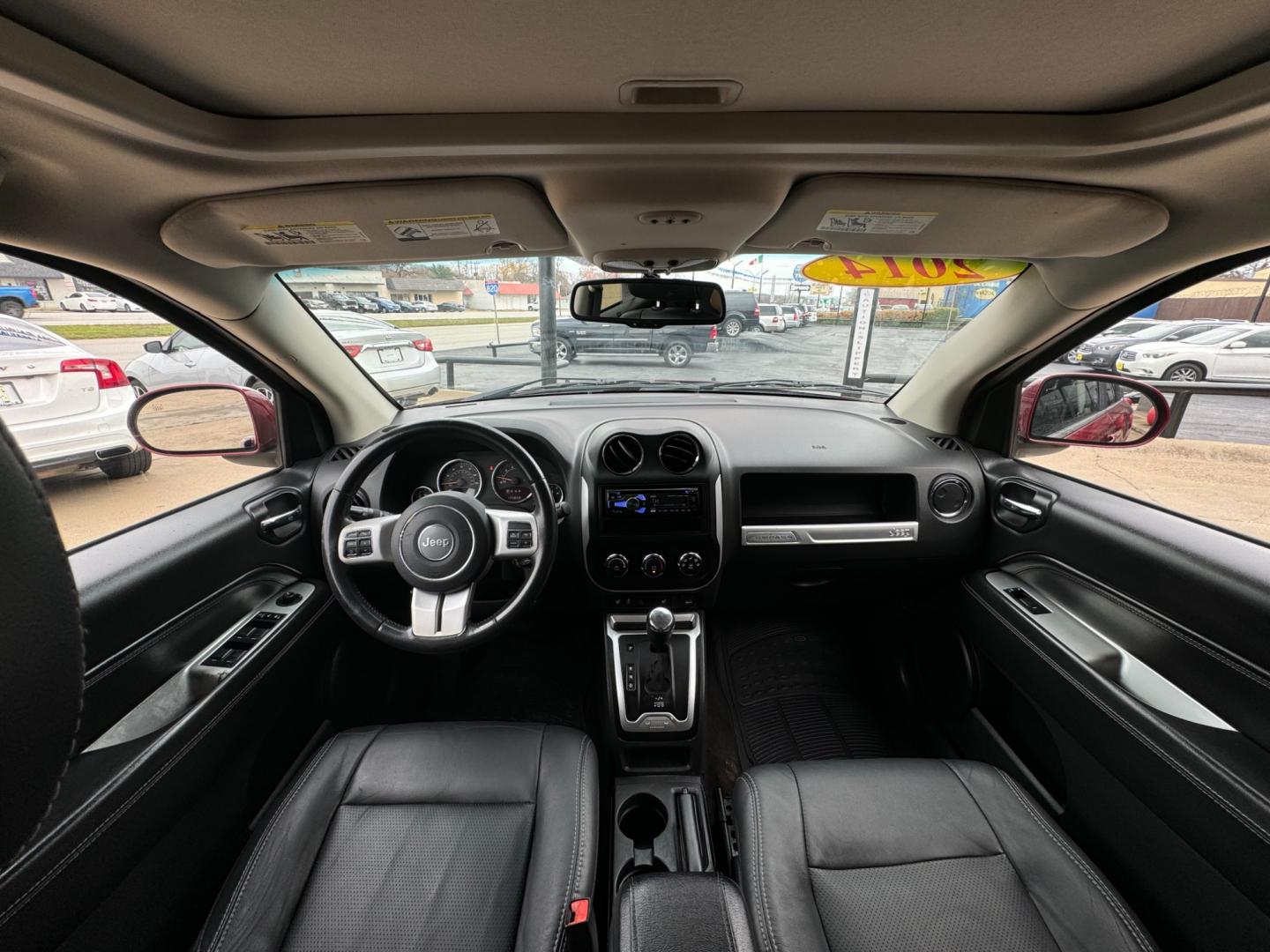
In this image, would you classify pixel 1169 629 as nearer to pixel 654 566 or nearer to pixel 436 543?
pixel 654 566

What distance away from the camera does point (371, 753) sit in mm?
1585

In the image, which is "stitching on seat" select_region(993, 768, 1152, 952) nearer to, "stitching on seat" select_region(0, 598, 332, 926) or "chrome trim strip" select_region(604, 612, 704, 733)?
"chrome trim strip" select_region(604, 612, 704, 733)

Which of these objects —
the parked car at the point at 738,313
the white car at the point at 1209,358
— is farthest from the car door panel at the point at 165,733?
the white car at the point at 1209,358

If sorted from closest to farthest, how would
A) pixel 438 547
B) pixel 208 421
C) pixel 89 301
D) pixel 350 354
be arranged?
1. pixel 89 301
2. pixel 438 547
3. pixel 208 421
4. pixel 350 354

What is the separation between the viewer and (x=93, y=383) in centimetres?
184

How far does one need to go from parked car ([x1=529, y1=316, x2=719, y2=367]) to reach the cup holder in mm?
1814

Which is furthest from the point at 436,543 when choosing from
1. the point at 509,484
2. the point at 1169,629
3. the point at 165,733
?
the point at 1169,629

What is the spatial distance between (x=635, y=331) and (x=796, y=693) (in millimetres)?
1919

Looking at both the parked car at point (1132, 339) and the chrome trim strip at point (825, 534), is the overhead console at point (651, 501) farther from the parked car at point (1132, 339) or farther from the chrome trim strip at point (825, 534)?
the parked car at point (1132, 339)

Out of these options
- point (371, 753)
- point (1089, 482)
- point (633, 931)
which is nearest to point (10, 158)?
point (371, 753)

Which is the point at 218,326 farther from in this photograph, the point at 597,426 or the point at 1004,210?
the point at 1004,210

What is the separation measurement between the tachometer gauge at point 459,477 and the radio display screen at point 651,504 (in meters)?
0.54

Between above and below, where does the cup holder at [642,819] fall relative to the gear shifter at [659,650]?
below

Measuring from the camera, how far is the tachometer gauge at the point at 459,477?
7.18ft
